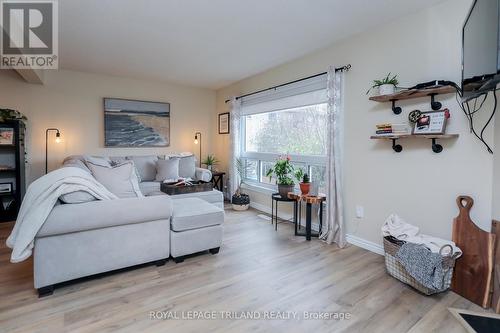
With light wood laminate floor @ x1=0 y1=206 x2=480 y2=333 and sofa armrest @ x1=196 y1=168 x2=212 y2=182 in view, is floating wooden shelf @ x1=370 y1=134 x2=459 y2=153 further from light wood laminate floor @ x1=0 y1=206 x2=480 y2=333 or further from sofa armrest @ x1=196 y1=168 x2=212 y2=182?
sofa armrest @ x1=196 y1=168 x2=212 y2=182

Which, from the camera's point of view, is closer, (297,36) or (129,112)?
(297,36)

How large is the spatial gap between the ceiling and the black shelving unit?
1.20 metres

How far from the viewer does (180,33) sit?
2.89 meters

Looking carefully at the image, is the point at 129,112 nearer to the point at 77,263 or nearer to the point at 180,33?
the point at 180,33

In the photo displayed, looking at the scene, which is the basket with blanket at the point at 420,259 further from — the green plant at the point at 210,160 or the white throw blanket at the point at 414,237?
the green plant at the point at 210,160

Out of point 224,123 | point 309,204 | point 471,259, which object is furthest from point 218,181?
point 471,259

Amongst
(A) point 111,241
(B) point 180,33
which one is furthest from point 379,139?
(A) point 111,241

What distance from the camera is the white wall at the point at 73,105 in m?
4.07

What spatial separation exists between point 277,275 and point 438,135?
1.78 meters

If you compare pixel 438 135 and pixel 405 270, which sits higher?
pixel 438 135

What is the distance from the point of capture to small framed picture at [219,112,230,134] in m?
5.34

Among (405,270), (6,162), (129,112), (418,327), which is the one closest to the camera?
(418,327)

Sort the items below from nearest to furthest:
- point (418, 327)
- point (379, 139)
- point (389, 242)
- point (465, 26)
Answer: point (418, 327)
point (465, 26)
point (389, 242)
point (379, 139)

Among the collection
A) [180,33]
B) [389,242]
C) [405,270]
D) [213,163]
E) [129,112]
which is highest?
[180,33]
